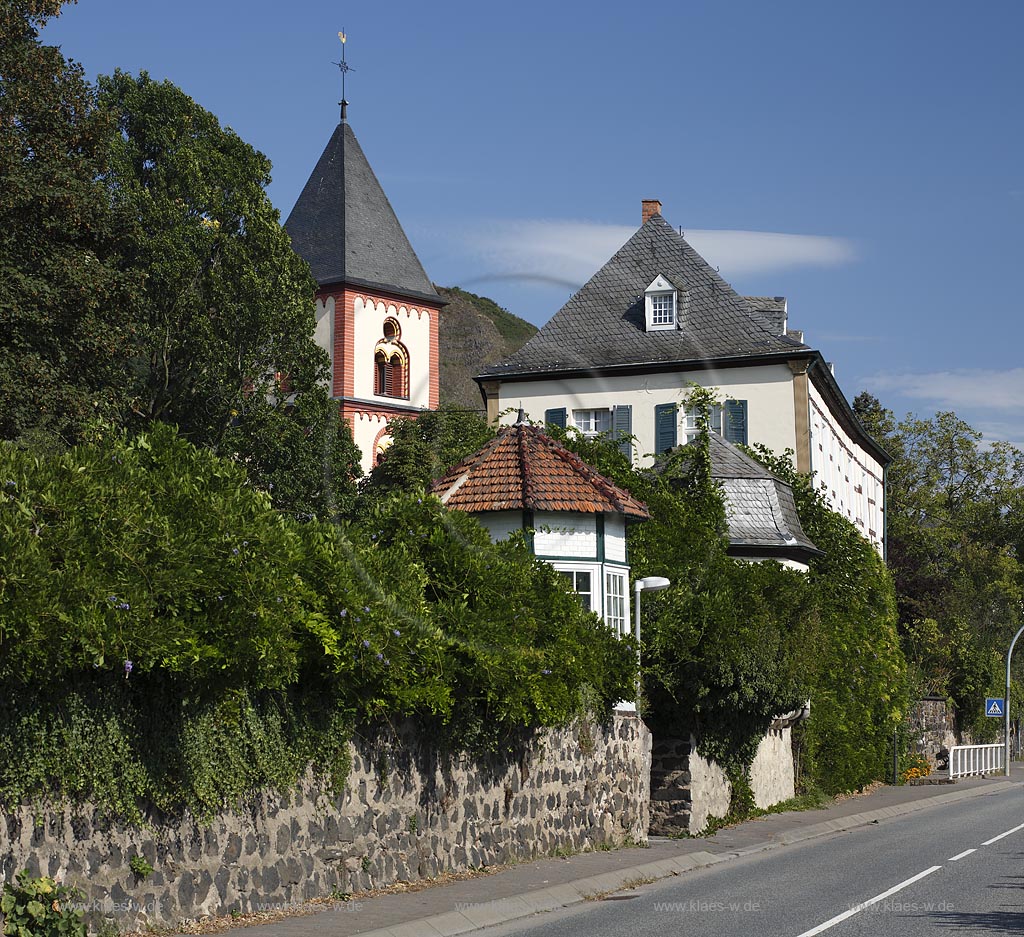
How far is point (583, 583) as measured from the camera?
22969mm

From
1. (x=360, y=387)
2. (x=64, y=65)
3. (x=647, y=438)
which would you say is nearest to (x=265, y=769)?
(x=64, y=65)

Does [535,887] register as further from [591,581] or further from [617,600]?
[617,600]

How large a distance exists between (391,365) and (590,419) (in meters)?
18.5

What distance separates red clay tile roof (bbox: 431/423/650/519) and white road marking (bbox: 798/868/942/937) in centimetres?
735

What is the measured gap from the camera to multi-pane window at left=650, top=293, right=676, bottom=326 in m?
50.4

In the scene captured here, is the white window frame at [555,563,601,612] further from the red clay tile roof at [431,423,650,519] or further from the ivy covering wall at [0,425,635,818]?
the ivy covering wall at [0,425,635,818]

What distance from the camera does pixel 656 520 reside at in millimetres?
27547

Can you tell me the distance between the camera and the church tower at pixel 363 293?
64000 millimetres

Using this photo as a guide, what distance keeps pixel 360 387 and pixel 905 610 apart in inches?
1212

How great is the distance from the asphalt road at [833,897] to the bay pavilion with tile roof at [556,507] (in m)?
4.64

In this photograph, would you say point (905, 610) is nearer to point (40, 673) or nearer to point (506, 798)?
point (506, 798)

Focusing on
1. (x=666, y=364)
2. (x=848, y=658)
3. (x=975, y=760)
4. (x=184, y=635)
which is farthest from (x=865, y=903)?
(x=975, y=760)

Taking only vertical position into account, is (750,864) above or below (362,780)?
below

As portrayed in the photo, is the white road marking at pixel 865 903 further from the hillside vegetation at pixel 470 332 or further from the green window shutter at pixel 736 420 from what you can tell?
the hillside vegetation at pixel 470 332
